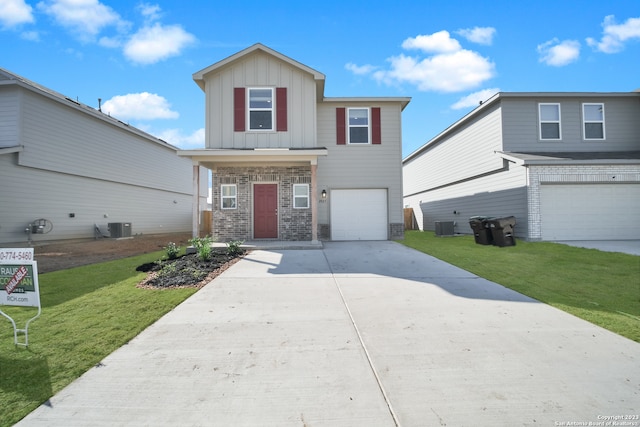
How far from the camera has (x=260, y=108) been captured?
38.8 feet

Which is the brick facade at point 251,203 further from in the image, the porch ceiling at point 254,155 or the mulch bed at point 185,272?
the mulch bed at point 185,272

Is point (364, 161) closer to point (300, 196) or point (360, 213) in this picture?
point (360, 213)

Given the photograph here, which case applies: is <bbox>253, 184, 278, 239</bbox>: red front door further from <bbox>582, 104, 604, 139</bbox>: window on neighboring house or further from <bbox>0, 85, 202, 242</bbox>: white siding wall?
<bbox>582, 104, 604, 139</bbox>: window on neighboring house

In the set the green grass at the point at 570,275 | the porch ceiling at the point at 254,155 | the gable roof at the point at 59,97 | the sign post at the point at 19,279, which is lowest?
the green grass at the point at 570,275

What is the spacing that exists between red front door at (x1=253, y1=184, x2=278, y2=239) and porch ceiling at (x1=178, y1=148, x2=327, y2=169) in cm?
140

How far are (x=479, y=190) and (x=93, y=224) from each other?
1800cm

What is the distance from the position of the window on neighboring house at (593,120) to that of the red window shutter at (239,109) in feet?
46.7

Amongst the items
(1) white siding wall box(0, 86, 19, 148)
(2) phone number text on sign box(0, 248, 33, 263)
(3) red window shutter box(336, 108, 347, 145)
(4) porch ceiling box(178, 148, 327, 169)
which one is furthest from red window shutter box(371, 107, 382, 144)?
(1) white siding wall box(0, 86, 19, 148)

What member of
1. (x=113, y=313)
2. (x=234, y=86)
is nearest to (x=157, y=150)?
(x=234, y=86)

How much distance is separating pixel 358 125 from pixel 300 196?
3.93m

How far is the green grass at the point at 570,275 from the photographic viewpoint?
429 centimetres

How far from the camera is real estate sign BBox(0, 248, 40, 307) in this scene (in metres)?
3.33

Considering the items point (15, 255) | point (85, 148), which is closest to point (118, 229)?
point (85, 148)

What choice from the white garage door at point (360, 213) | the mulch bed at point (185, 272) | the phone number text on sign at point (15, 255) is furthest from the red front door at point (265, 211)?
the phone number text on sign at point (15, 255)
